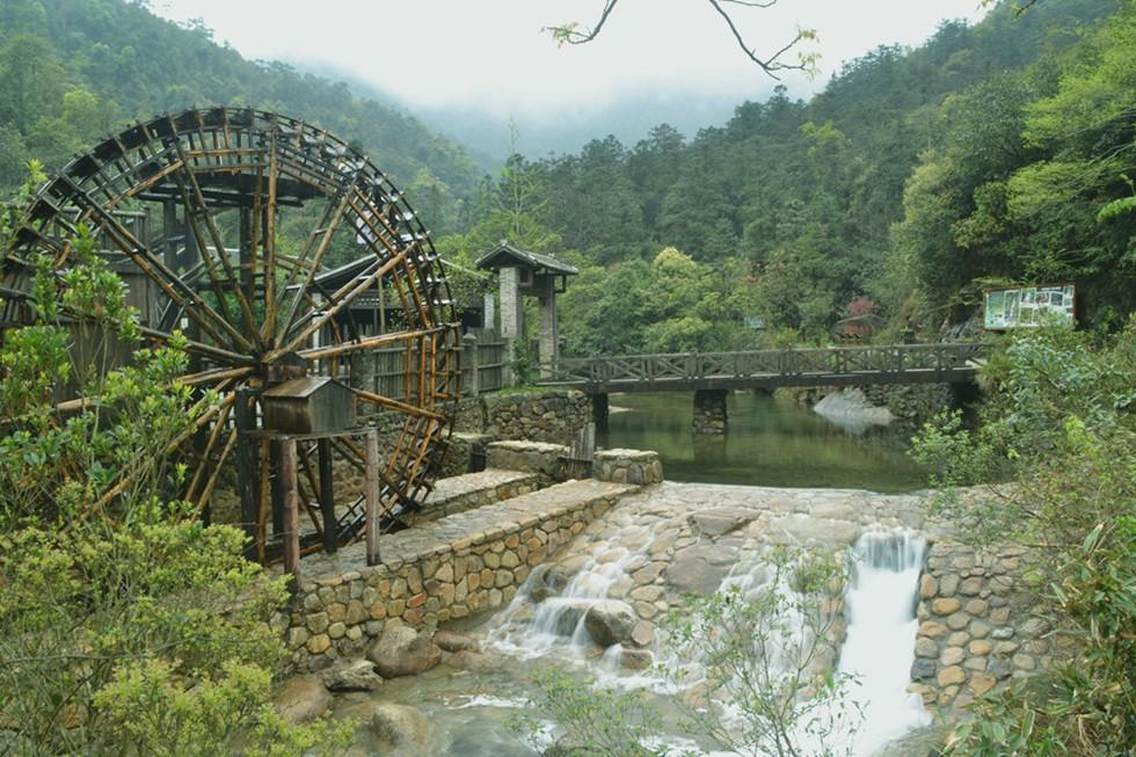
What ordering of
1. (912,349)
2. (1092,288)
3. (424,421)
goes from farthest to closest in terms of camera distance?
(912,349), (1092,288), (424,421)

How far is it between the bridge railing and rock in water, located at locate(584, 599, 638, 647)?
43.4ft

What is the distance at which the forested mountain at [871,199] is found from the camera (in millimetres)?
17219

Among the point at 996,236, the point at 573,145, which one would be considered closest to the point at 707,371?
the point at 996,236

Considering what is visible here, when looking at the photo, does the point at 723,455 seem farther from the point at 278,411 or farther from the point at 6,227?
the point at 6,227

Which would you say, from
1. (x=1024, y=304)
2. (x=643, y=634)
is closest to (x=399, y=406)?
(x=643, y=634)

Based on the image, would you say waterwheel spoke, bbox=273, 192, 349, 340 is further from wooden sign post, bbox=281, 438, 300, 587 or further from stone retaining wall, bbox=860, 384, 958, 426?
stone retaining wall, bbox=860, 384, 958, 426

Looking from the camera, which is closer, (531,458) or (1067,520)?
(1067,520)

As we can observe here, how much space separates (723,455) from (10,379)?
17.9 m

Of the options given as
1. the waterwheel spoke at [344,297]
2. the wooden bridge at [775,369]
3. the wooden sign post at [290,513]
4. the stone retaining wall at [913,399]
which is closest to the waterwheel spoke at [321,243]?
the waterwheel spoke at [344,297]

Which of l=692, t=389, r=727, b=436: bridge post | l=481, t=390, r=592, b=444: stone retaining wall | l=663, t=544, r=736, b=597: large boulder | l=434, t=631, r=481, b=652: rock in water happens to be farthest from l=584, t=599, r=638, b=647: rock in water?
l=692, t=389, r=727, b=436: bridge post

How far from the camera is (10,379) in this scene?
11.8ft

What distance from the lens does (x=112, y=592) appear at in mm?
3908

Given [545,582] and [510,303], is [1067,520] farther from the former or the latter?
[510,303]

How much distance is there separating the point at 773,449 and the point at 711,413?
91.5 inches
